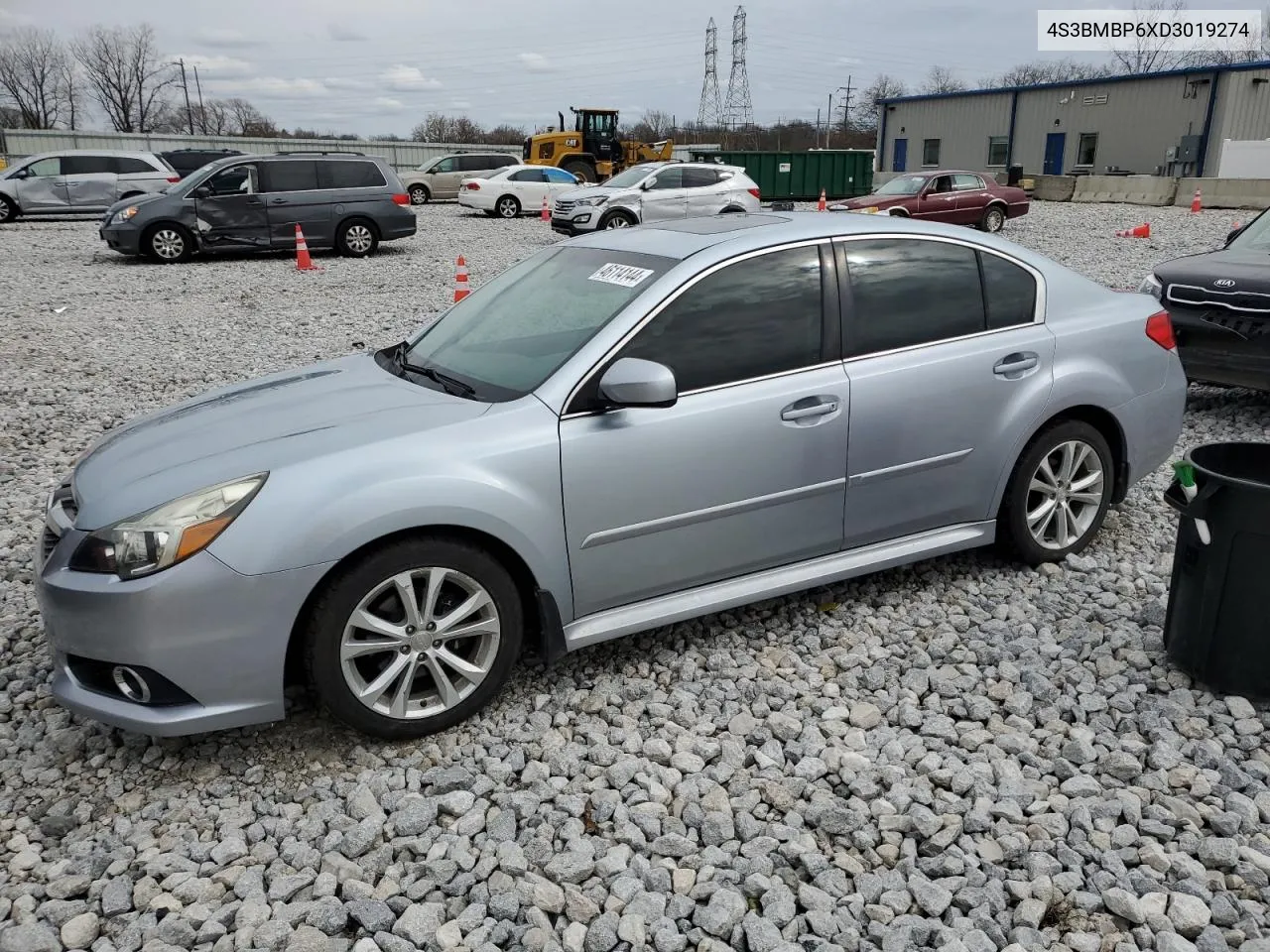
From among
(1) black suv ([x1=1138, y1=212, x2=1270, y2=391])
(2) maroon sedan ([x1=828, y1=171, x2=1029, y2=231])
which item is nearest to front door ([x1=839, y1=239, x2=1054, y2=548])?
(1) black suv ([x1=1138, y1=212, x2=1270, y2=391])

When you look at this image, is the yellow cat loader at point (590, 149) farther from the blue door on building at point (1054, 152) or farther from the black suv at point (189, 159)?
the blue door on building at point (1054, 152)

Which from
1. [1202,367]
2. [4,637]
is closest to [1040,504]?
[1202,367]

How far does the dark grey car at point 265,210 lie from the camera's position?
15453 millimetres

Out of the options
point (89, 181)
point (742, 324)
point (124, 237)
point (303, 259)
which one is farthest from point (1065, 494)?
point (89, 181)

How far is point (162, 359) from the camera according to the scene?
927 centimetres

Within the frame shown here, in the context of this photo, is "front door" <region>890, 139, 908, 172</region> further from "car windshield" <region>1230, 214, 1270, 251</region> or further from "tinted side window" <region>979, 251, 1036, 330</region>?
"tinted side window" <region>979, 251, 1036, 330</region>

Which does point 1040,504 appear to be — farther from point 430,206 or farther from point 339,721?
point 430,206

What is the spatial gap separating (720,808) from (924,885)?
0.63m

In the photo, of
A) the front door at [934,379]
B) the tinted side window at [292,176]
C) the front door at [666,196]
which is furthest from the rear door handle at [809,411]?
the front door at [666,196]

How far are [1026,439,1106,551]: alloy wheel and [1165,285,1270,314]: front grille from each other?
9.25 feet

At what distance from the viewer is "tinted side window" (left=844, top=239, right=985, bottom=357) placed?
3938 mm

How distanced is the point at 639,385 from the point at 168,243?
48.6 feet

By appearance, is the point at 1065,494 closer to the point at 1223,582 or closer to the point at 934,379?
the point at 934,379

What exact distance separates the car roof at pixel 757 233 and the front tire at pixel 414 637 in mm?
1508
